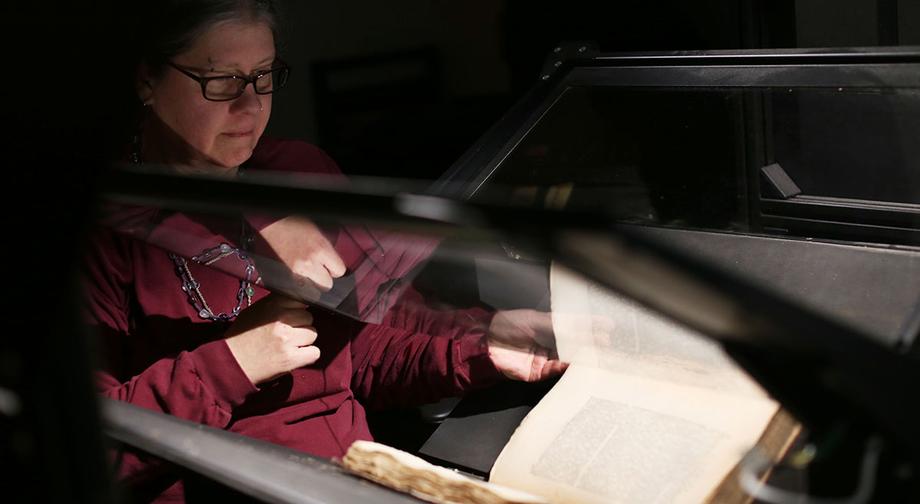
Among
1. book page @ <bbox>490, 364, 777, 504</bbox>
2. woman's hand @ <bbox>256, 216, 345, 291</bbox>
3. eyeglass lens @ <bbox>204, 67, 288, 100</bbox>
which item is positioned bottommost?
book page @ <bbox>490, 364, 777, 504</bbox>

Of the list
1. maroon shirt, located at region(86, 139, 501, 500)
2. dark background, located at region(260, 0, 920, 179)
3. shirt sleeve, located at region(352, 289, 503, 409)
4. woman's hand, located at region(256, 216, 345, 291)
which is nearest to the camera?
woman's hand, located at region(256, 216, 345, 291)

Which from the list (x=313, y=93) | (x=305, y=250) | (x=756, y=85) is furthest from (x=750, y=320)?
(x=313, y=93)

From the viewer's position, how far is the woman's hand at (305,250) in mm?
745

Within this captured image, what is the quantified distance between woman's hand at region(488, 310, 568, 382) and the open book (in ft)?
0.06

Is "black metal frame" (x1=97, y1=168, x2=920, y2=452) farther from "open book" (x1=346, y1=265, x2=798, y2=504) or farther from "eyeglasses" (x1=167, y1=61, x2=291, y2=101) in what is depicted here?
"eyeglasses" (x1=167, y1=61, x2=291, y2=101)

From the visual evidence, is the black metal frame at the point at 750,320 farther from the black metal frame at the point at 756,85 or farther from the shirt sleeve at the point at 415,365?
the black metal frame at the point at 756,85

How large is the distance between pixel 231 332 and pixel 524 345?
0.46 meters

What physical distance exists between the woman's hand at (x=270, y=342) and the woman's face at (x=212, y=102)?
30 cm

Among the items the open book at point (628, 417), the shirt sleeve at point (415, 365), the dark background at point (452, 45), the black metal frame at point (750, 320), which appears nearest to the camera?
the black metal frame at point (750, 320)

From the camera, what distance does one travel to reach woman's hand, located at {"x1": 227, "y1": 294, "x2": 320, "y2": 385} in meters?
1.29

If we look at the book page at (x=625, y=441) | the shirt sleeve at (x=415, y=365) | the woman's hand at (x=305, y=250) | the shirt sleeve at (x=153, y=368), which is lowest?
the shirt sleeve at (x=415, y=365)

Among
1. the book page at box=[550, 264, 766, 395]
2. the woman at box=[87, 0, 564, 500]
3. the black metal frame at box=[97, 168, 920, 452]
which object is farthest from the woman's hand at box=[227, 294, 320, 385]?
the black metal frame at box=[97, 168, 920, 452]

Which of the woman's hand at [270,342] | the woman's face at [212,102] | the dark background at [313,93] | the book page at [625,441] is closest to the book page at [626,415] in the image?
the book page at [625,441]

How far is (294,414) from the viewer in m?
1.44
